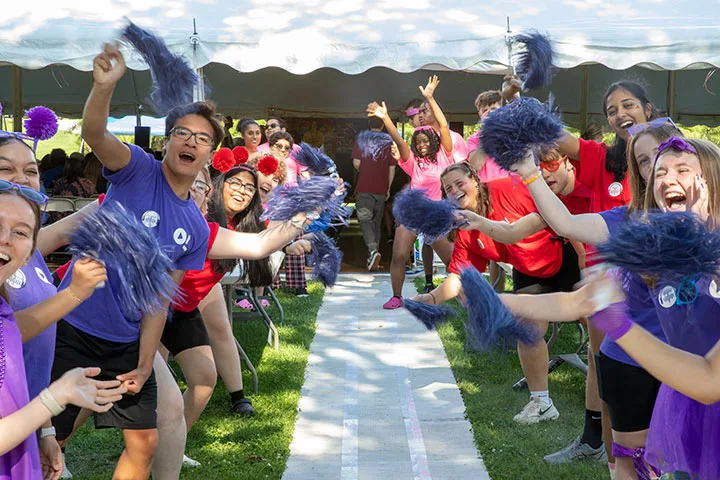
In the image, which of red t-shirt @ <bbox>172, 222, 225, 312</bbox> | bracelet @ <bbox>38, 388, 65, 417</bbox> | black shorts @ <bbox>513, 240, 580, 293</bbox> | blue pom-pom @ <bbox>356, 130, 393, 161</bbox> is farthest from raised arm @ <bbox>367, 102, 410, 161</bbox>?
bracelet @ <bbox>38, 388, 65, 417</bbox>

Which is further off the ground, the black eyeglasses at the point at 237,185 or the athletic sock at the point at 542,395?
the black eyeglasses at the point at 237,185

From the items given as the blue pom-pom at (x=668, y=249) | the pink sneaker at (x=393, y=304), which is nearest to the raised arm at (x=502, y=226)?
the blue pom-pom at (x=668, y=249)

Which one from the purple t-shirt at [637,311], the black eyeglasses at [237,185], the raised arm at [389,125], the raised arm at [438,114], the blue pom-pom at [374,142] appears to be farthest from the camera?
the blue pom-pom at [374,142]

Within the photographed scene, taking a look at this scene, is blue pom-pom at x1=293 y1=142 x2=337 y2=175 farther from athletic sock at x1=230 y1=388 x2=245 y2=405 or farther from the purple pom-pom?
athletic sock at x1=230 y1=388 x2=245 y2=405

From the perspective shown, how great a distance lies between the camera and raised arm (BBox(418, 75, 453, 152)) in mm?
6887

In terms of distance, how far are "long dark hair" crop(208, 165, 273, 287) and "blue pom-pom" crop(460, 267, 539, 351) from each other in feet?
6.99

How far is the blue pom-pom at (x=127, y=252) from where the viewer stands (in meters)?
2.33

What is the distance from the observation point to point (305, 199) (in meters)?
3.45

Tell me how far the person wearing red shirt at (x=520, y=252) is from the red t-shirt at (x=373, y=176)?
550 cm

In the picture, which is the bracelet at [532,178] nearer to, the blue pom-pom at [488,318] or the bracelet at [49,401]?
the blue pom-pom at [488,318]

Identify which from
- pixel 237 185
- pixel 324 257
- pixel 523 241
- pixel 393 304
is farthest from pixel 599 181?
pixel 393 304

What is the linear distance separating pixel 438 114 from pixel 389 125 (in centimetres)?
44

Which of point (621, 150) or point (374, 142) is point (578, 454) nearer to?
point (621, 150)

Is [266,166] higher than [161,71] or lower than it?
lower
